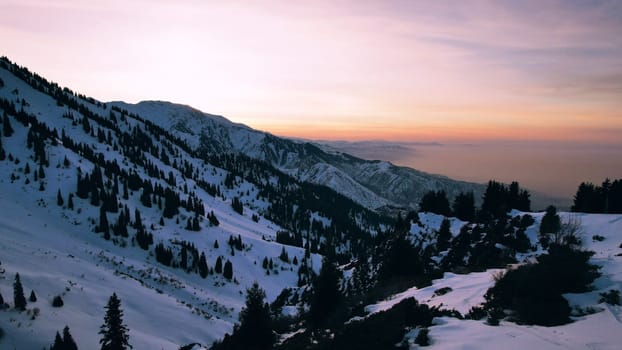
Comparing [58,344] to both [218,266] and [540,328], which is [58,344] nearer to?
[540,328]

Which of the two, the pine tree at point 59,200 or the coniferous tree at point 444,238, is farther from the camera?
the pine tree at point 59,200

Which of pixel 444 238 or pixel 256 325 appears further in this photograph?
pixel 444 238

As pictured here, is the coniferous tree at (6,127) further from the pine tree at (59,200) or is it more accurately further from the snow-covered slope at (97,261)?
the pine tree at (59,200)

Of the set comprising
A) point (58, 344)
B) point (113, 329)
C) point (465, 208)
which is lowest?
point (58, 344)

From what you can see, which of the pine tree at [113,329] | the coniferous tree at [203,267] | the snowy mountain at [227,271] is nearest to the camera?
the snowy mountain at [227,271]

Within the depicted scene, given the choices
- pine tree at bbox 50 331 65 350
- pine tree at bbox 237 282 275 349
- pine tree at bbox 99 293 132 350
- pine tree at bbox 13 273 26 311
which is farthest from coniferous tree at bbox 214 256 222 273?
pine tree at bbox 237 282 275 349

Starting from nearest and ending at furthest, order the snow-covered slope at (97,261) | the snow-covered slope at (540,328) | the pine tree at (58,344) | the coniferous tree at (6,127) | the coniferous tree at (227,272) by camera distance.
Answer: the snow-covered slope at (540,328), the pine tree at (58,344), the snow-covered slope at (97,261), the coniferous tree at (227,272), the coniferous tree at (6,127)

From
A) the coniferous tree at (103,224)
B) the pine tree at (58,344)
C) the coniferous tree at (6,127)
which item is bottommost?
the coniferous tree at (103,224)

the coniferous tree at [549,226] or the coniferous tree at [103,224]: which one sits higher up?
the coniferous tree at [549,226]

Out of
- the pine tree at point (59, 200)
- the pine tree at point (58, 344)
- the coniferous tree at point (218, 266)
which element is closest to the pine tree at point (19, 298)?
the pine tree at point (58, 344)

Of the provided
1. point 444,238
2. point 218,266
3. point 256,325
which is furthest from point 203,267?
point 256,325

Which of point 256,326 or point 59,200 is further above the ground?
point 59,200

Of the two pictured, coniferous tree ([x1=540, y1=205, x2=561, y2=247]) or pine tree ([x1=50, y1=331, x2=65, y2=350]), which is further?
coniferous tree ([x1=540, y1=205, x2=561, y2=247])

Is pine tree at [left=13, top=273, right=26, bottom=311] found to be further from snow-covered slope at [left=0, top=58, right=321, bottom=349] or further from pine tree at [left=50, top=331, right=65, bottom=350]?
pine tree at [left=50, top=331, right=65, bottom=350]
